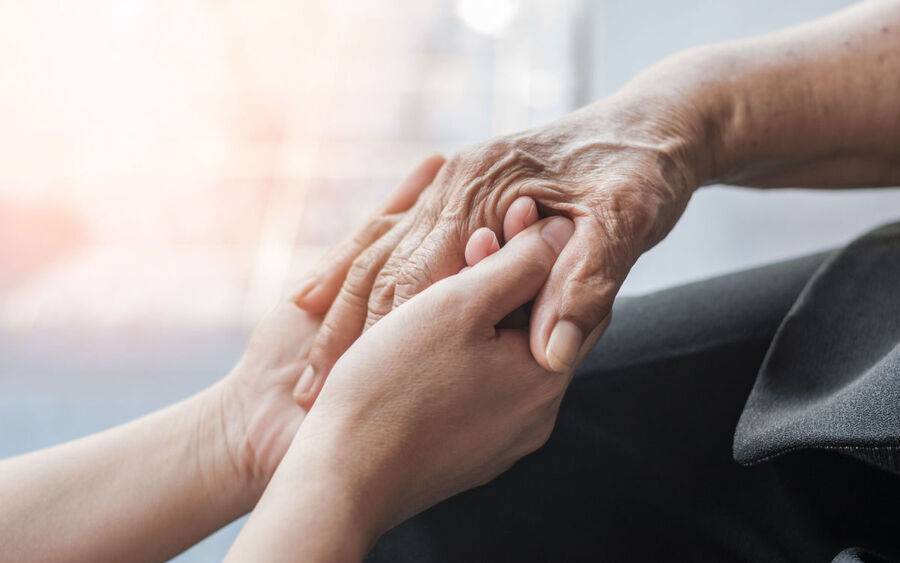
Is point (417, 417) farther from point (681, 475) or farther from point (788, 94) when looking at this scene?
point (788, 94)

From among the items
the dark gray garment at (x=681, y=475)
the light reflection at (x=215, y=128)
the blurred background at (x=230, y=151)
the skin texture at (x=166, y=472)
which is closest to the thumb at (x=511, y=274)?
the dark gray garment at (x=681, y=475)

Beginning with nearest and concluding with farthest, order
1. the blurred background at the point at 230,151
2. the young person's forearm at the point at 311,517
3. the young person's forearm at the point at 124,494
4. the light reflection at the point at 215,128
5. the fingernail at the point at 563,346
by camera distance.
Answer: the young person's forearm at the point at 311,517 → the fingernail at the point at 563,346 → the young person's forearm at the point at 124,494 → the blurred background at the point at 230,151 → the light reflection at the point at 215,128

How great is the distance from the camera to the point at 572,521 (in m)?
0.76

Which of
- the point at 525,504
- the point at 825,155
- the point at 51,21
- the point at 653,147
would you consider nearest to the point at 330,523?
the point at 525,504

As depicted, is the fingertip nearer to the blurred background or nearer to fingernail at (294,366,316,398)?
fingernail at (294,366,316,398)

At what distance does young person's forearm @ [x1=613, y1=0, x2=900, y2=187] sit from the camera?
2.91 ft

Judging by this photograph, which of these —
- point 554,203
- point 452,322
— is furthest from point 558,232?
point 452,322

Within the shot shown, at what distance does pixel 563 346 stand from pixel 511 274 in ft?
0.25

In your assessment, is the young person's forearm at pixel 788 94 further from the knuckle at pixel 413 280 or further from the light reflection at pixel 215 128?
the light reflection at pixel 215 128

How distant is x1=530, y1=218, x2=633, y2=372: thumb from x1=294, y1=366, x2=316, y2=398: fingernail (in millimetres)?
260

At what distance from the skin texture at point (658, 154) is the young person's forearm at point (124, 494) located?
0.43 ft

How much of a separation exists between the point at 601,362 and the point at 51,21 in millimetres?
1970

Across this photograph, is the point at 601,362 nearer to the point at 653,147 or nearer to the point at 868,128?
the point at 653,147

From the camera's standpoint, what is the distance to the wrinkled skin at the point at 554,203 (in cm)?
77
